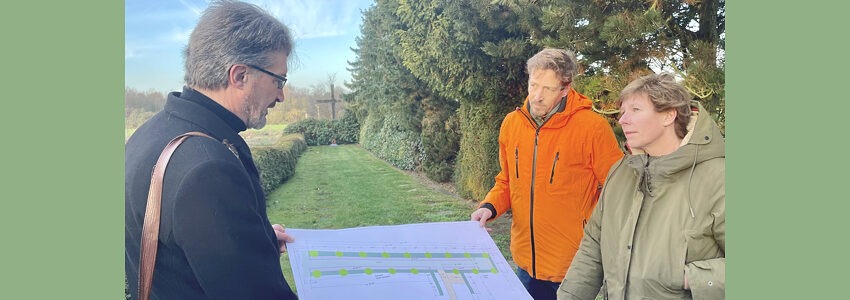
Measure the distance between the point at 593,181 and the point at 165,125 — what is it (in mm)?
1423

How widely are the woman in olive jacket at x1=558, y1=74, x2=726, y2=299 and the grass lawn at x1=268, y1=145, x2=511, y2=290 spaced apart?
87 centimetres

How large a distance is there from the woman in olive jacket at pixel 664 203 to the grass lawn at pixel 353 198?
34.1 inches

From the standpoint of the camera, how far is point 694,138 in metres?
1.38

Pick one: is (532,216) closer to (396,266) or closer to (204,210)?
(396,266)

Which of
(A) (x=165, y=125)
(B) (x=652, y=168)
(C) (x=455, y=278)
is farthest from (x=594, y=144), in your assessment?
(A) (x=165, y=125)

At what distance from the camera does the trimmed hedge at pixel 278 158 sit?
2170 millimetres

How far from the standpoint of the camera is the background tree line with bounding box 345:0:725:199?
2.03 metres

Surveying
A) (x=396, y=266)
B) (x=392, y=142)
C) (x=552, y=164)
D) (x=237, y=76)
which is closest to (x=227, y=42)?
(x=237, y=76)

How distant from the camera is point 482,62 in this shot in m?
2.63

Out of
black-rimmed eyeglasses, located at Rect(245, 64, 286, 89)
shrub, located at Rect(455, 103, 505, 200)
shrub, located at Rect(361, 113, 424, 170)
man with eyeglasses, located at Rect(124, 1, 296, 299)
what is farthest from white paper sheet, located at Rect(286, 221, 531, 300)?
shrub, located at Rect(455, 103, 505, 200)

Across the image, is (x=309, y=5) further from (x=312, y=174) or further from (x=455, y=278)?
(x=455, y=278)

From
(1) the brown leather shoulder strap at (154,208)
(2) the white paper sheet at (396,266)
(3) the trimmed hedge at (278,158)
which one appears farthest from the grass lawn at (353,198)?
(1) the brown leather shoulder strap at (154,208)

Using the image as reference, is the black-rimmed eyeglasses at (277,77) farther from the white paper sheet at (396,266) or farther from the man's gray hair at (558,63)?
the man's gray hair at (558,63)

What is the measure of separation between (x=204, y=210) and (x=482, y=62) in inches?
71.4
